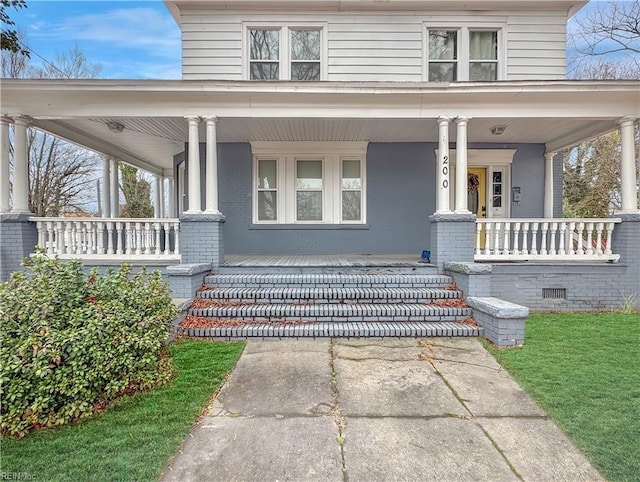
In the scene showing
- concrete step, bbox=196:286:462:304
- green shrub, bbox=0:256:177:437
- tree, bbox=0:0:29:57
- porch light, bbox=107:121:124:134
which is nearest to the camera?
green shrub, bbox=0:256:177:437

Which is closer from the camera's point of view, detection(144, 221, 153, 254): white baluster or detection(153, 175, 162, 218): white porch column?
detection(144, 221, 153, 254): white baluster

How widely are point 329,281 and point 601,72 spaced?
54.4 feet

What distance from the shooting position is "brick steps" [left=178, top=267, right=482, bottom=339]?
429 cm

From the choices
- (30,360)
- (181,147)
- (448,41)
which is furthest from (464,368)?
(181,147)

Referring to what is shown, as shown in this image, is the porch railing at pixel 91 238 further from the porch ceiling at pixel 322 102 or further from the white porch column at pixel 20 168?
the porch ceiling at pixel 322 102

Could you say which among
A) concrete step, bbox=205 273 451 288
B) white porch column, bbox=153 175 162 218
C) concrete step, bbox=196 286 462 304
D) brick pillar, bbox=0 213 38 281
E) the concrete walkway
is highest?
white porch column, bbox=153 175 162 218

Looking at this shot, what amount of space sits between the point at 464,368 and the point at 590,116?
526cm

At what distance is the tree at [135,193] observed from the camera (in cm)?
2077

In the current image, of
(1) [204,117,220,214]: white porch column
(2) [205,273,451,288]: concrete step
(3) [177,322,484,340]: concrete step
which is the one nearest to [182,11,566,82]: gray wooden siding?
(1) [204,117,220,214]: white porch column

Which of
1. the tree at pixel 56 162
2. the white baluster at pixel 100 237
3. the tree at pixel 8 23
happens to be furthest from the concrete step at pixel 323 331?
the tree at pixel 56 162

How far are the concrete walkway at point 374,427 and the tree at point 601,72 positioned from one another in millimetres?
10701

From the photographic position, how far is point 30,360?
2.43 meters

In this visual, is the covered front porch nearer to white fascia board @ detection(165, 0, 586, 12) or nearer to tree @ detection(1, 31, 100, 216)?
white fascia board @ detection(165, 0, 586, 12)

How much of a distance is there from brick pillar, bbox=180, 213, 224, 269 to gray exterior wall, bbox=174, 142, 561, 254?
6.63 ft
